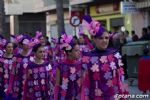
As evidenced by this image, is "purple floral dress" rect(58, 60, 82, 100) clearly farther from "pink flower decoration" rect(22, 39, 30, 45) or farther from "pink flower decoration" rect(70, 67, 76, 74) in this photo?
"pink flower decoration" rect(22, 39, 30, 45)

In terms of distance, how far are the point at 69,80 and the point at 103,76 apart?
1.99 m

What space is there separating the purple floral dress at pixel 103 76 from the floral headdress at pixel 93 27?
243 mm

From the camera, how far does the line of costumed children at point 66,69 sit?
6.73 metres

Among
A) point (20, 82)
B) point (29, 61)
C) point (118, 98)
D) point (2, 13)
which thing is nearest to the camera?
point (118, 98)

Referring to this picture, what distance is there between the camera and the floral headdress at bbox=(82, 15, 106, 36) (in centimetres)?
674

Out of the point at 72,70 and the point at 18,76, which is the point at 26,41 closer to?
the point at 18,76

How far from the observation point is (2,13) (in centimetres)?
2320

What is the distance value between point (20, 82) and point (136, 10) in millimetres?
18115

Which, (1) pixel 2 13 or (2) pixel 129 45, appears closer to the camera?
(2) pixel 129 45

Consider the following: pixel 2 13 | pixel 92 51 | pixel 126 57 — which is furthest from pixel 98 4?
pixel 92 51

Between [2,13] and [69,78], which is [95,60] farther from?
[2,13]

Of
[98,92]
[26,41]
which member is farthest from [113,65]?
[26,41]

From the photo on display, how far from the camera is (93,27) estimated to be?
6809 mm

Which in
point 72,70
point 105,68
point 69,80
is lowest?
point 69,80
